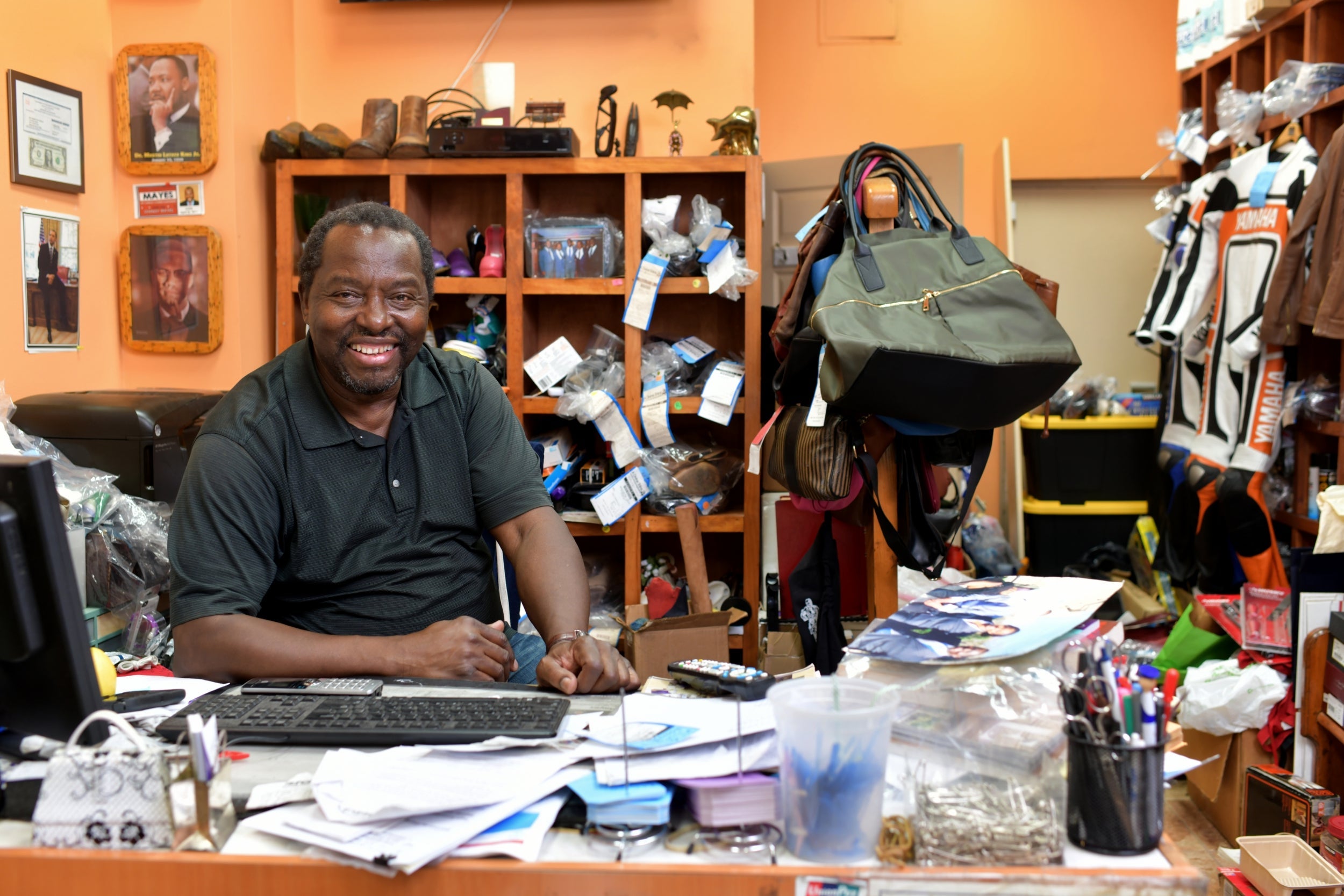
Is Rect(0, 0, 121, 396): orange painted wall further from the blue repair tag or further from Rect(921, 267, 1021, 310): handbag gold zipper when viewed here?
the blue repair tag

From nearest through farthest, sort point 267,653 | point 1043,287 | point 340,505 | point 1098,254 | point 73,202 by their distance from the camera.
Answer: point 267,653 → point 340,505 → point 1043,287 → point 73,202 → point 1098,254

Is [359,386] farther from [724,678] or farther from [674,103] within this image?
[674,103]

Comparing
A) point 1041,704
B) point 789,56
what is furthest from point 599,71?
point 1041,704

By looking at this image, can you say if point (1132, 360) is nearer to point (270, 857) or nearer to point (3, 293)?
point (3, 293)

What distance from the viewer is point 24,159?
2.58 m

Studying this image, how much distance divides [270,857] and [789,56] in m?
4.51

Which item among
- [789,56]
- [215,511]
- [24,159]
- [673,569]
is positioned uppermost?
[789,56]

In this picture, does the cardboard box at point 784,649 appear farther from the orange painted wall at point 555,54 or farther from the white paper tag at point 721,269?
the orange painted wall at point 555,54

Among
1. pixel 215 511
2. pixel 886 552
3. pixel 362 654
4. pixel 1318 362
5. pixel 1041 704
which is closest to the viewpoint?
pixel 1041 704

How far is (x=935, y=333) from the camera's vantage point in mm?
1856

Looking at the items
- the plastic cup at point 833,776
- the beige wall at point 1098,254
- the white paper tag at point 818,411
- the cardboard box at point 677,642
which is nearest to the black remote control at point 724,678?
the plastic cup at point 833,776

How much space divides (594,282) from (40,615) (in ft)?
7.84

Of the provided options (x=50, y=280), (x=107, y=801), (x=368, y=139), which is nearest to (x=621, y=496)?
(x=368, y=139)

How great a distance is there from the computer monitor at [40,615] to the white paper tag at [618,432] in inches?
88.8
